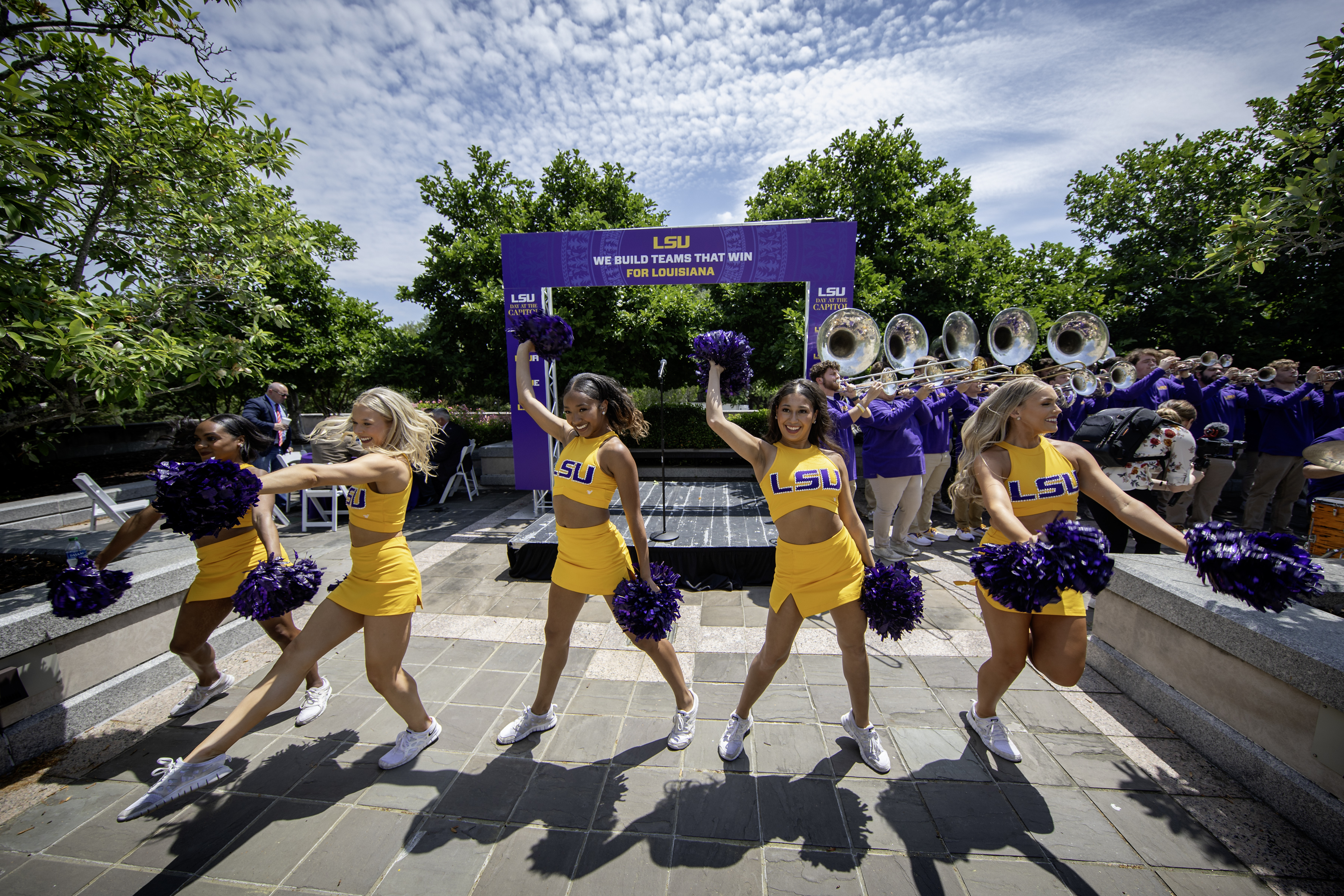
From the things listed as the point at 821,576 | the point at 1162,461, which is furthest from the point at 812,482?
the point at 1162,461

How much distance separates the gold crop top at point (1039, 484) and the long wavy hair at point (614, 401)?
1.95 metres

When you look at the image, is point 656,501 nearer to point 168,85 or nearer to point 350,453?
point 350,453

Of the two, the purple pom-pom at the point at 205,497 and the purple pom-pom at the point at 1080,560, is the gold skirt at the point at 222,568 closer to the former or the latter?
the purple pom-pom at the point at 205,497

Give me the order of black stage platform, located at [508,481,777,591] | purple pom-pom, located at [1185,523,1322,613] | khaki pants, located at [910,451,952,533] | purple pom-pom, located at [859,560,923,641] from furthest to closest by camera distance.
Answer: khaki pants, located at [910,451,952,533]
black stage platform, located at [508,481,777,591]
purple pom-pom, located at [859,560,923,641]
purple pom-pom, located at [1185,523,1322,613]

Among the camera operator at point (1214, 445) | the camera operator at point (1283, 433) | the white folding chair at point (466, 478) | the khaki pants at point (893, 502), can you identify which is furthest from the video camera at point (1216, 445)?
the white folding chair at point (466, 478)

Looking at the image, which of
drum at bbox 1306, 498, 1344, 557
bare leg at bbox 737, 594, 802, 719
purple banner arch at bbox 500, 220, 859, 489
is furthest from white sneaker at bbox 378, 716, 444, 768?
drum at bbox 1306, 498, 1344, 557

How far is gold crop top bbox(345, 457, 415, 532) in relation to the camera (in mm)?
2621

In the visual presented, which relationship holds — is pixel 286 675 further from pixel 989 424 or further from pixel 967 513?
pixel 967 513

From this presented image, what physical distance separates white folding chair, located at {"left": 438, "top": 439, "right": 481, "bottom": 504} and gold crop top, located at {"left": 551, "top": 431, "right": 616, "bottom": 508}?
7.58 m

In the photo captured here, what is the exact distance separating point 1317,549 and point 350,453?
8.45 m

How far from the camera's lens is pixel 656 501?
770cm

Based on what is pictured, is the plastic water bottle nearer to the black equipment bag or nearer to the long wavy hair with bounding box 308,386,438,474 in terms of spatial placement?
the long wavy hair with bounding box 308,386,438,474

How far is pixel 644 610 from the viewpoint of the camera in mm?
2623

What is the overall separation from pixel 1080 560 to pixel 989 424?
2.91 ft
